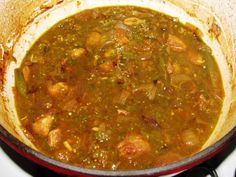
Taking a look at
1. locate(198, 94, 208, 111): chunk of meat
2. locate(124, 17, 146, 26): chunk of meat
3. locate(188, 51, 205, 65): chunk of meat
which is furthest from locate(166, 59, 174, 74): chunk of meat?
locate(124, 17, 146, 26): chunk of meat

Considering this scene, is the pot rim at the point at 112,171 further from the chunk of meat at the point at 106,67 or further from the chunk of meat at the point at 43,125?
the chunk of meat at the point at 106,67

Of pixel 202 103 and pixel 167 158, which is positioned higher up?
pixel 202 103

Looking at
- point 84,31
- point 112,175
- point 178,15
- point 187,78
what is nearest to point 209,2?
point 178,15

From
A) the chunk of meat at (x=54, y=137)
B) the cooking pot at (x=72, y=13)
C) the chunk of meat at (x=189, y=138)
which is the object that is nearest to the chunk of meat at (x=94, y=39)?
the cooking pot at (x=72, y=13)

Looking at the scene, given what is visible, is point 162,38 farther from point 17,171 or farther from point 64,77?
point 17,171

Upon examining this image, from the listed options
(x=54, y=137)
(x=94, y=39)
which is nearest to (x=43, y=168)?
(x=54, y=137)

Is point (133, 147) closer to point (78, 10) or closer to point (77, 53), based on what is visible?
point (77, 53)
